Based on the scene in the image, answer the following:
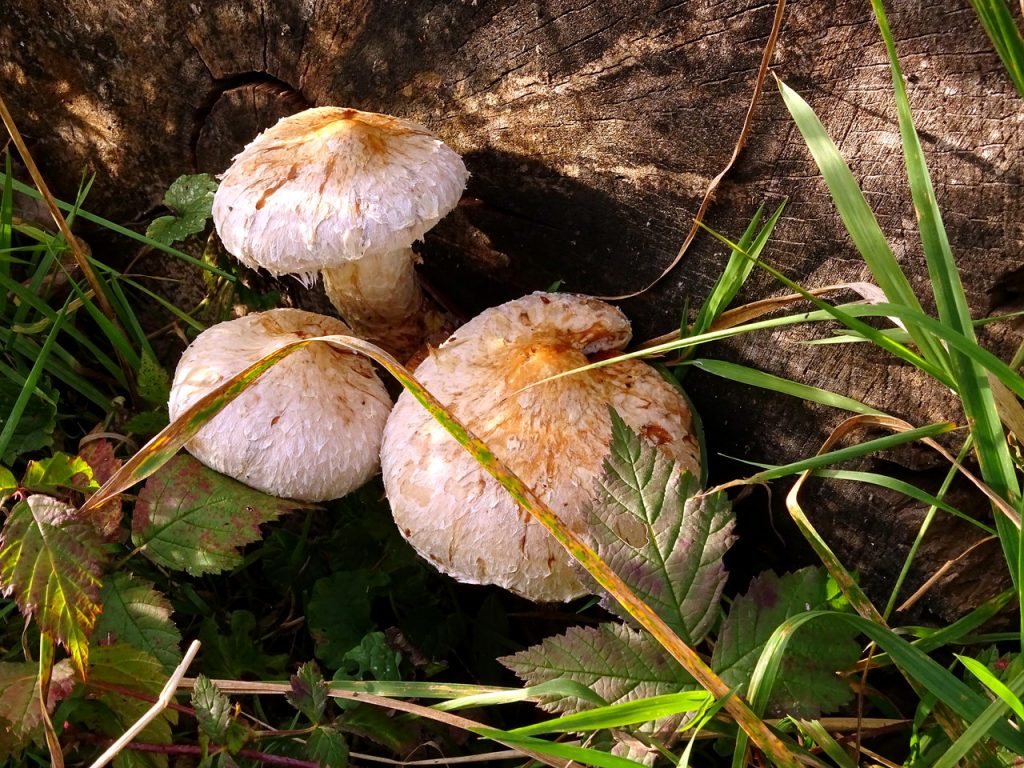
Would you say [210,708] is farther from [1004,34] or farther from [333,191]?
→ [1004,34]

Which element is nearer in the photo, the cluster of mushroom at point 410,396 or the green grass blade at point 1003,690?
the green grass blade at point 1003,690

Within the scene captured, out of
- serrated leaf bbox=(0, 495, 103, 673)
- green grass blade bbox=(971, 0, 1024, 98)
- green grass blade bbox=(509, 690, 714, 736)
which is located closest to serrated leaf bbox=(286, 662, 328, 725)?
serrated leaf bbox=(0, 495, 103, 673)

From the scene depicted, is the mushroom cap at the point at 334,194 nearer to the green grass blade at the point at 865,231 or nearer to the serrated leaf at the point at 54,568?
the serrated leaf at the point at 54,568

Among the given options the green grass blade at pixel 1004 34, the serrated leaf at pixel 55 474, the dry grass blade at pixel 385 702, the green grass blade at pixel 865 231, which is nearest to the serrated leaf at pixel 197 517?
the serrated leaf at pixel 55 474

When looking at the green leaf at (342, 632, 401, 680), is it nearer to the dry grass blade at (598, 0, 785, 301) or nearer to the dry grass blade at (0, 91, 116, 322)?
the dry grass blade at (598, 0, 785, 301)

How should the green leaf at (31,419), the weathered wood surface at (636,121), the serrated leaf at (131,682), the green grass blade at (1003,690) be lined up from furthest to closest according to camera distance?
the green leaf at (31,419)
the serrated leaf at (131,682)
the weathered wood surface at (636,121)
the green grass blade at (1003,690)

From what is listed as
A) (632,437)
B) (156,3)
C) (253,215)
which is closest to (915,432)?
(632,437)
